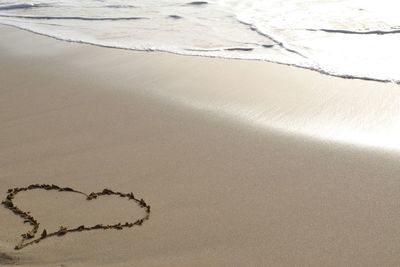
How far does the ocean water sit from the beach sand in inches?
21.2

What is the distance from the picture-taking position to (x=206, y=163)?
11.7 feet

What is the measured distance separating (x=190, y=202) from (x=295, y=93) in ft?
6.83

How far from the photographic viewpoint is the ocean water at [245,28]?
5852 millimetres

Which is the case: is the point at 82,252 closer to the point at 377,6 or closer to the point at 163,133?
the point at 163,133

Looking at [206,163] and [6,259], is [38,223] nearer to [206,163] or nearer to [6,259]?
[6,259]

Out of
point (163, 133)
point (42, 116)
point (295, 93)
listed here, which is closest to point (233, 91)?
point (295, 93)

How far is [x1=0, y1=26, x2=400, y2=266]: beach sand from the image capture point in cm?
270

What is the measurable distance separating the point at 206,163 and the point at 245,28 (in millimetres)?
4038

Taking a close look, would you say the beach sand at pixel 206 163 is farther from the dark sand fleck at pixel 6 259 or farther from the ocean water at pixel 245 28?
the ocean water at pixel 245 28

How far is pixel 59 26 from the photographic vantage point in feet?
26.4

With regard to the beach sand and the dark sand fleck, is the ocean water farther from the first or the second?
→ the dark sand fleck

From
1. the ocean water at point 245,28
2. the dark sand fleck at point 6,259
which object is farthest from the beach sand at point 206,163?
the ocean water at point 245,28

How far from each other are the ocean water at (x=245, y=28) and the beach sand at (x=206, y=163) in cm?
54

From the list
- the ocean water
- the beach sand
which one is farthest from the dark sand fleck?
the ocean water
